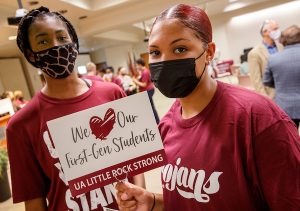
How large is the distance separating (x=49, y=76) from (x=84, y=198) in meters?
0.56

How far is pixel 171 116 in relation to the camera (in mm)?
1162

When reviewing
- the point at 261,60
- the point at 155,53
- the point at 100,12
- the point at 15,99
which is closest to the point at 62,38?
the point at 155,53

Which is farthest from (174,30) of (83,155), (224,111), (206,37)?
(83,155)

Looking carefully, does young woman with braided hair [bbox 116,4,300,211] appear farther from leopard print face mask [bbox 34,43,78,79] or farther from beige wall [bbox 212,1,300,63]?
beige wall [bbox 212,1,300,63]

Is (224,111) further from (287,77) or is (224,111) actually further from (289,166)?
(287,77)

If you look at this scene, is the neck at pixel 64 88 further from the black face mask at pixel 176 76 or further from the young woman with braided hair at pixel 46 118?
the black face mask at pixel 176 76

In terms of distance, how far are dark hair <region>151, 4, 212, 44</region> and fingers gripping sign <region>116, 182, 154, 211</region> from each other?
60 cm

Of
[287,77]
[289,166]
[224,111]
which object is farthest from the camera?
[287,77]

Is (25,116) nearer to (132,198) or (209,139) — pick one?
(132,198)

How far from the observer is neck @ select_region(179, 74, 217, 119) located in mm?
984

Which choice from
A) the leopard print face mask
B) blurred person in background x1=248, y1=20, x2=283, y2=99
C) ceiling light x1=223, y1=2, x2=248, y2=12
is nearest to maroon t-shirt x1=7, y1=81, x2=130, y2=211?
the leopard print face mask

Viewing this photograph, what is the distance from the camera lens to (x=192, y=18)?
950 mm

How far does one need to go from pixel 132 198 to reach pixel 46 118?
0.50 m

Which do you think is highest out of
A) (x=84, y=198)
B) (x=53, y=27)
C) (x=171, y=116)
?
(x=53, y=27)
